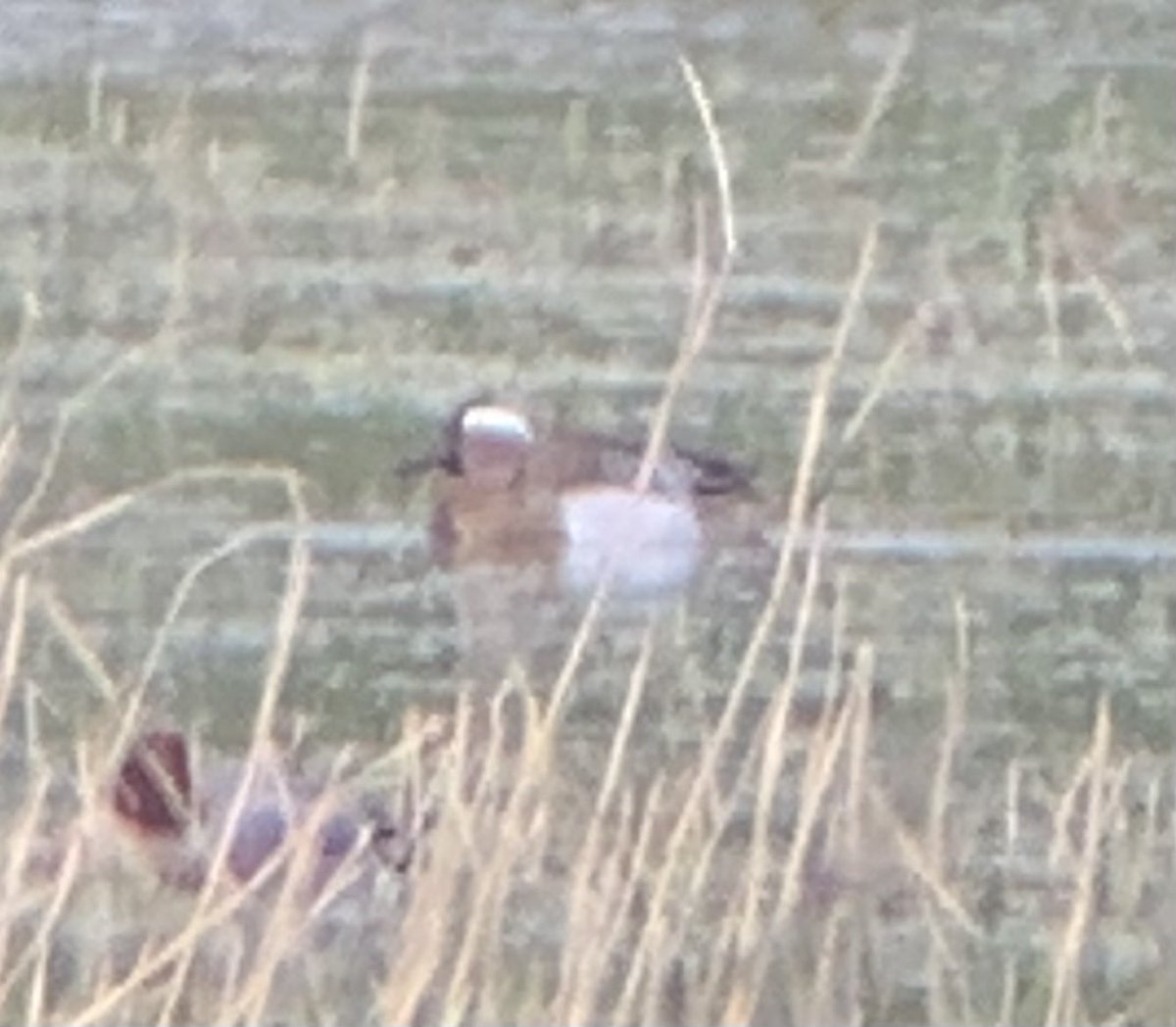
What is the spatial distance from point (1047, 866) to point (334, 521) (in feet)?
1.07

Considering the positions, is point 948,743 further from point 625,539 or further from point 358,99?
point 358,99

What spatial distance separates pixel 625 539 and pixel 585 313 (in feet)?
0.32

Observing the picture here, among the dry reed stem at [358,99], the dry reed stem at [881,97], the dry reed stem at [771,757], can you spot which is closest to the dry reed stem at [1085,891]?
the dry reed stem at [771,757]

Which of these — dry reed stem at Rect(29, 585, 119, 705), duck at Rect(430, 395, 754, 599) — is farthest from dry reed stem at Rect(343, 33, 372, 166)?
dry reed stem at Rect(29, 585, 119, 705)

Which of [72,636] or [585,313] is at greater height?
[585,313]

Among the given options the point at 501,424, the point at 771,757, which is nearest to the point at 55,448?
the point at 501,424

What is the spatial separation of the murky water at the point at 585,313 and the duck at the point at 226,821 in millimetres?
24

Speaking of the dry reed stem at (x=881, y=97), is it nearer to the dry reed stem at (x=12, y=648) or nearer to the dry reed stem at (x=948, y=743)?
the dry reed stem at (x=948, y=743)

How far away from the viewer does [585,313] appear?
110cm

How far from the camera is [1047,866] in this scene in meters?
1.08

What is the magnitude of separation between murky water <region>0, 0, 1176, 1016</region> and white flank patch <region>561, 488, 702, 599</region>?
2 cm

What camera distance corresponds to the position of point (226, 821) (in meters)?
1.07

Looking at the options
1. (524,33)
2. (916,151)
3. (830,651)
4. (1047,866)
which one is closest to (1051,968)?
(1047,866)

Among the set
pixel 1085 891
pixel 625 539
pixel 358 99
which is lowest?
pixel 1085 891
